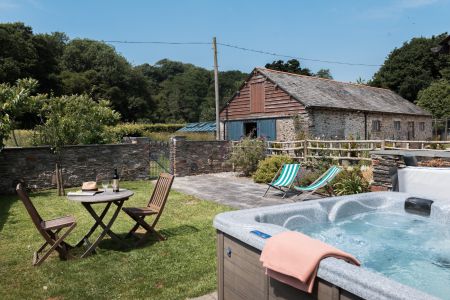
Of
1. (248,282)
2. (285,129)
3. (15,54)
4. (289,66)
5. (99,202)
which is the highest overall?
(289,66)

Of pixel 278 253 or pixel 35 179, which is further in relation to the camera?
pixel 35 179

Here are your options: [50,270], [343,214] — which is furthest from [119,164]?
[343,214]

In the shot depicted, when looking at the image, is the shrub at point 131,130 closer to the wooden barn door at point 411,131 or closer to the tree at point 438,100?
the wooden barn door at point 411,131

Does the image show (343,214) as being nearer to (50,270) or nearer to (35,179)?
(50,270)

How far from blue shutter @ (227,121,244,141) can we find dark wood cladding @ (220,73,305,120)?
1.22 feet

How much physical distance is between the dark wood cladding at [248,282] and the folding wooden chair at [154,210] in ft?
6.99

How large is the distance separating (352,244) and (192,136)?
57.8ft

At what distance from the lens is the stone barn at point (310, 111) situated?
17.6 m

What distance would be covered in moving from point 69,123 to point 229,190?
232 inches

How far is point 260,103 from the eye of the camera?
19.9 meters

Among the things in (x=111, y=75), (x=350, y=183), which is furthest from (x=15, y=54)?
(x=350, y=183)

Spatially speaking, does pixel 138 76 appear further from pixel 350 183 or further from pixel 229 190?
pixel 350 183

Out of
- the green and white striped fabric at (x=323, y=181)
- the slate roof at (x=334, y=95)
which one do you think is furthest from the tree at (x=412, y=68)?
the green and white striped fabric at (x=323, y=181)

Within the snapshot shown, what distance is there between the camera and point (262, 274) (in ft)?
8.87
